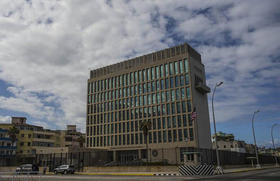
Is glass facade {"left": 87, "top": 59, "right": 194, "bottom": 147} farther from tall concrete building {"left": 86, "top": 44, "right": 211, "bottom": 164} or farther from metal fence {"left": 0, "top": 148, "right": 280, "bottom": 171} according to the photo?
metal fence {"left": 0, "top": 148, "right": 280, "bottom": 171}

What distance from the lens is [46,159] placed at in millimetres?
52094

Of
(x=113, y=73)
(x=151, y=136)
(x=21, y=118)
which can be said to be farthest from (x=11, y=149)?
(x=151, y=136)

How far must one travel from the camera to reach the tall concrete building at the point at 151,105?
72.3 m

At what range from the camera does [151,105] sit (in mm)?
79438

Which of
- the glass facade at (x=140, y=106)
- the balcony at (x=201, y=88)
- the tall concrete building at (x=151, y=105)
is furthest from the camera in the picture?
the balcony at (x=201, y=88)

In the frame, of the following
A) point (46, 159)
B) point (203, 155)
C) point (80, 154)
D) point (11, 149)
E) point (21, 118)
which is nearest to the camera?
point (203, 155)

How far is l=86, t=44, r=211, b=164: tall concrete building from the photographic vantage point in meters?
72.3

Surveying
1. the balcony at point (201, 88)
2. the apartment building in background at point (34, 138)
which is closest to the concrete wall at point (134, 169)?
the balcony at point (201, 88)

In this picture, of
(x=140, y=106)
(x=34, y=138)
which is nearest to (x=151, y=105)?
(x=140, y=106)

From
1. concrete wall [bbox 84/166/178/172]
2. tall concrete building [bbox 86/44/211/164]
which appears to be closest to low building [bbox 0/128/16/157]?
tall concrete building [bbox 86/44/211/164]

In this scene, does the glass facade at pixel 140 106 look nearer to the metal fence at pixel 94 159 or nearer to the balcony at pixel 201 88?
the balcony at pixel 201 88

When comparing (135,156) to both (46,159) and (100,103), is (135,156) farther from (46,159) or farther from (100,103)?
(46,159)

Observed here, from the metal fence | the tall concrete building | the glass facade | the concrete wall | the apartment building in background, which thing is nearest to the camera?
the concrete wall

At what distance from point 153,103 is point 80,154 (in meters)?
37.1
